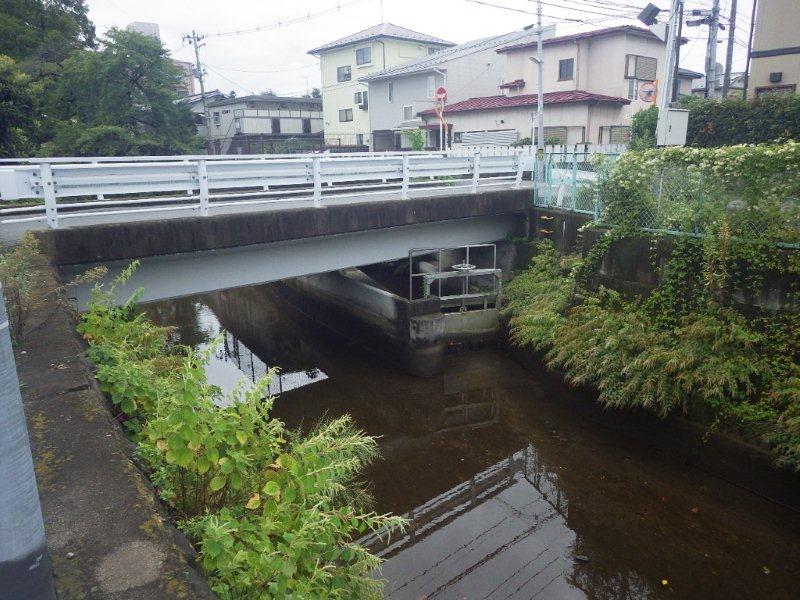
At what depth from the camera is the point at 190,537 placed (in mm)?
3092

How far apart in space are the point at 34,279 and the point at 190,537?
16.4ft

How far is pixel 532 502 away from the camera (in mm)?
7516

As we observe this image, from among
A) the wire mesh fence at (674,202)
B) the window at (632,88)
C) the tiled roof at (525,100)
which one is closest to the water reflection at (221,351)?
the wire mesh fence at (674,202)

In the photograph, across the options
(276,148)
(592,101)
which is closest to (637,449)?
(592,101)

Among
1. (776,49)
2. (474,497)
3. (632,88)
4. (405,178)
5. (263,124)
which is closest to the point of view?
(474,497)

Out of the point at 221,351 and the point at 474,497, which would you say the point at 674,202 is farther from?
the point at 221,351

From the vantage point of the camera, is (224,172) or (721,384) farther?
(224,172)

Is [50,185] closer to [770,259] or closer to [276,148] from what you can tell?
[770,259]

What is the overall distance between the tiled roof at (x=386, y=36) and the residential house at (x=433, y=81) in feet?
14.3

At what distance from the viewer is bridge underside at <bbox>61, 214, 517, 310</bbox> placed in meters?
Answer: 9.06

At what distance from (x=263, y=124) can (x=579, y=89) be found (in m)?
25.3

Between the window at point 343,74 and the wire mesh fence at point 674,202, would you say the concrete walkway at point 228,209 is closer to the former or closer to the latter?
Answer: the wire mesh fence at point 674,202

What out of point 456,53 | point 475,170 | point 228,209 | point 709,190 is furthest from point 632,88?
point 228,209

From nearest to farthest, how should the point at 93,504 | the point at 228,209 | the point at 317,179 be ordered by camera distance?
the point at 93,504 → the point at 228,209 → the point at 317,179
